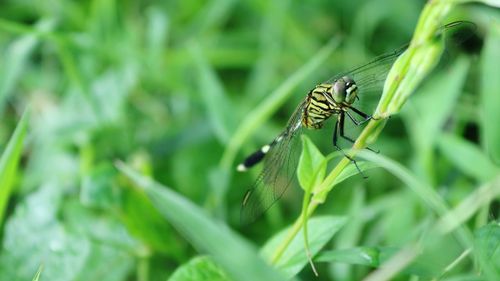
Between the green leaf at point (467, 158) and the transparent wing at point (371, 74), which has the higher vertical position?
the transparent wing at point (371, 74)

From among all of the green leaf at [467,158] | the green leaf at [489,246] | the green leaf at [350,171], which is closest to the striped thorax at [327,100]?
the green leaf at [350,171]

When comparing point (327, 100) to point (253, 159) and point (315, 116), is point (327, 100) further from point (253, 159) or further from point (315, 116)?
point (253, 159)

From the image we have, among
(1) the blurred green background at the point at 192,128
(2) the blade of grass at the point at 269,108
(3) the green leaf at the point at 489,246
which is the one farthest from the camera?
(2) the blade of grass at the point at 269,108

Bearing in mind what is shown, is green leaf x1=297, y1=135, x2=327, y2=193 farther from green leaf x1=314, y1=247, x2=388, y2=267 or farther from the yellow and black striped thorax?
the yellow and black striped thorax

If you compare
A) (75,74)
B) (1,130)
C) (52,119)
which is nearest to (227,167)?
(75,74)

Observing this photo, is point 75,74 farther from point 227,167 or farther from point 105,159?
point 227,167

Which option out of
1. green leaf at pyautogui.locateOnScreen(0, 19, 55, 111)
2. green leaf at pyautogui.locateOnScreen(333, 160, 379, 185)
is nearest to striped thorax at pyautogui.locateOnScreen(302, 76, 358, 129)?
green leaf at pyautogui.locateOnScreen(333, 160, 379, 185)

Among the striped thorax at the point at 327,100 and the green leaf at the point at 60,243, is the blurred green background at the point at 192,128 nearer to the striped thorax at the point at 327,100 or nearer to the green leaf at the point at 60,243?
the green leaf at the point at 60,243

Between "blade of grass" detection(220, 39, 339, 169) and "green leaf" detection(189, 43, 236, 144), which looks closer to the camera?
"blade of grass" detection(220, 39, 339, 169)
